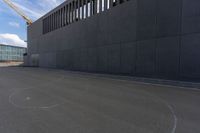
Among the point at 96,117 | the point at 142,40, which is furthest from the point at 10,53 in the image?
the point at 96,117

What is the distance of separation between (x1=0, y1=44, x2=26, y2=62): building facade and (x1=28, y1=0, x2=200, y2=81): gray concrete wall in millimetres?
58987

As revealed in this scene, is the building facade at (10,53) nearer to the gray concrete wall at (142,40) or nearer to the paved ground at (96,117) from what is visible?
the gray concrete wall at (142,40)

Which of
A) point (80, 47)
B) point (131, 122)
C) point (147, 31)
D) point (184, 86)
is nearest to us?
point (131, 122)

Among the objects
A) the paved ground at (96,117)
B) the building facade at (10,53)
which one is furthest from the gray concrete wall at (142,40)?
the building facade at (10,53)

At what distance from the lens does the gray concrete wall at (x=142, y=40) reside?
1419cm

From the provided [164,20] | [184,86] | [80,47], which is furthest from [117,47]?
[184,86]

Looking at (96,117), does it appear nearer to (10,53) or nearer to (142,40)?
(142,40)

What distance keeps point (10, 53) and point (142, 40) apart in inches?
3052

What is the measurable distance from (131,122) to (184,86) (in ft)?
27.3

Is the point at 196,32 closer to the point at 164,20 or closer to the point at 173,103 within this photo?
the point at 164,20

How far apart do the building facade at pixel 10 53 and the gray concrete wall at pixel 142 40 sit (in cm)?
5899

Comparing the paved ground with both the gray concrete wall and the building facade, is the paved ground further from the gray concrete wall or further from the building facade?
the building facade

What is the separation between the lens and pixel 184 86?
10.9 metres

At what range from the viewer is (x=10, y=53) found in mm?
77625
